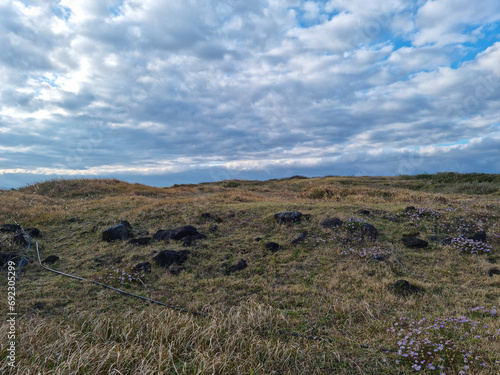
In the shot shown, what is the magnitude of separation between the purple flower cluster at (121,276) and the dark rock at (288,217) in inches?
245

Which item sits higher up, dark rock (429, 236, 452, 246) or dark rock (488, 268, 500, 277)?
dark rock (429, 236, 452, 246)

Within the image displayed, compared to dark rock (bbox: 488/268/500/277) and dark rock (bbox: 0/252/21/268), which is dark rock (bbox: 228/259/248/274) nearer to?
dark rock (bbox: 488/268/500/277)

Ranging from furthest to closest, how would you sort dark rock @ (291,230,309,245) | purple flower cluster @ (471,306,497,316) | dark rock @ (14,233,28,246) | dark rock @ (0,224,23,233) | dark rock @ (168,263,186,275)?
1. dark rock @ (0,224,23,233)
2. dark rock @ (14,233,28,246)
3. dark rock @ (291,230,309,245)
4. dark rock @ (168,263,186,275)
5. purple flower cluster @ (471,306,497,316)

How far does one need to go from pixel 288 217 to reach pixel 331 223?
1.86m

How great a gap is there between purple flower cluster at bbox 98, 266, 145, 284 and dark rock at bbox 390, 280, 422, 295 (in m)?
7.41

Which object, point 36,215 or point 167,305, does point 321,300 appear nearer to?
point 167,305

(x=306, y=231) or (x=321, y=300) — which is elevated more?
(x=306, y=231)

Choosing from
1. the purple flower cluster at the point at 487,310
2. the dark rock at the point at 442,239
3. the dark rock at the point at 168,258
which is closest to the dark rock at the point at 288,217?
the dark rock at the point at 168,258

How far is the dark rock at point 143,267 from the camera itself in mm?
9818

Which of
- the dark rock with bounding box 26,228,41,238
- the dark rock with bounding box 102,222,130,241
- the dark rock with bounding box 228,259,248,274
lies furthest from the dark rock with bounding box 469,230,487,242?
the dark rock with bounding box 26,228,41,238

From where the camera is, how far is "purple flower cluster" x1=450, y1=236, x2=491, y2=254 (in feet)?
33.2

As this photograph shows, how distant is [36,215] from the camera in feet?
52.6

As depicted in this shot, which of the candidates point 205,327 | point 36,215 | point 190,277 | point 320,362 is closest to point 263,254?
point 190,277

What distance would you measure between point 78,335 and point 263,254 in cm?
621
